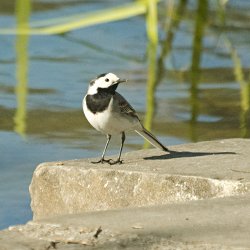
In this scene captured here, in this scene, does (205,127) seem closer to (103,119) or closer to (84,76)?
(84,76)

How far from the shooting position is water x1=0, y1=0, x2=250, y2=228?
325 inches

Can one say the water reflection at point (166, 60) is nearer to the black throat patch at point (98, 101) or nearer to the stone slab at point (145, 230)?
the black throat patch at point (98, 101)

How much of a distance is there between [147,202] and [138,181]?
0.36ft

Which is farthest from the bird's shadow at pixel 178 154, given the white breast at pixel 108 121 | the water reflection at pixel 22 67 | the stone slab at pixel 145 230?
the water reflection at pixel 22 67

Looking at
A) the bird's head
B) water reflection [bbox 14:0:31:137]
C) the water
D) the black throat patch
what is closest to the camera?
the black throat patch

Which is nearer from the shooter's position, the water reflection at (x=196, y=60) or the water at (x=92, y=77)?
the water at (x=92, y=77)

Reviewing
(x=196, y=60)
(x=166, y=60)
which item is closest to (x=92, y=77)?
(x=166, y=60)

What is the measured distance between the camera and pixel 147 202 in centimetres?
607

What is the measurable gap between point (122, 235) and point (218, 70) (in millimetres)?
5959

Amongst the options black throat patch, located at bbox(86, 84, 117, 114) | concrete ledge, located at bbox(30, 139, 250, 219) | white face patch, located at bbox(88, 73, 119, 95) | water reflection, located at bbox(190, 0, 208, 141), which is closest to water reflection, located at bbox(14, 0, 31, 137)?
water reflection, located at bbox(190, 0, 208, 141)

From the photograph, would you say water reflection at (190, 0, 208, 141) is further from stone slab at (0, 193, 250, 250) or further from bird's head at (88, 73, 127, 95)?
stone slab at (0, 193, 250, 250)

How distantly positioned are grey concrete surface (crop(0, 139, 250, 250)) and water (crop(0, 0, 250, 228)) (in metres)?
0.58

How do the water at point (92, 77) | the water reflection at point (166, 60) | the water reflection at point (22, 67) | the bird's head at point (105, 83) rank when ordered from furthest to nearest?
the water reflection at point (166, 60)
the water reflection at point (22, 67)
the water at point (92, 77)
the bird's head at point (105, 83)

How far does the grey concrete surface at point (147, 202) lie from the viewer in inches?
188
